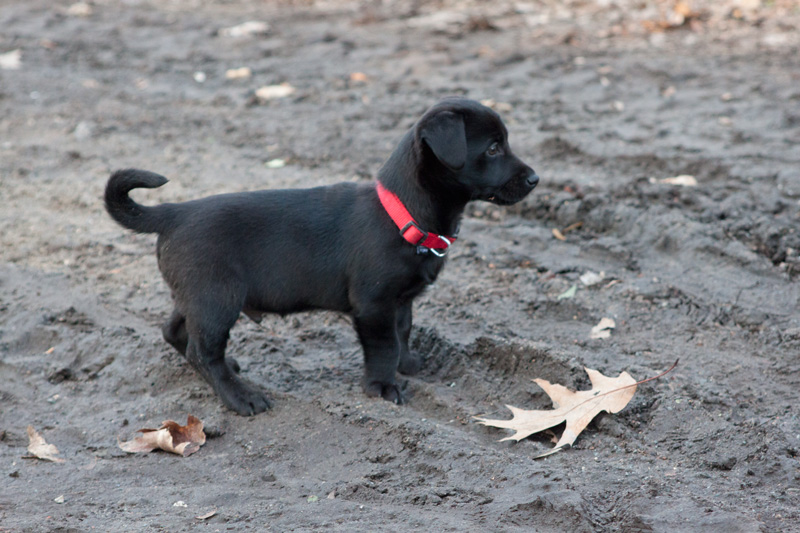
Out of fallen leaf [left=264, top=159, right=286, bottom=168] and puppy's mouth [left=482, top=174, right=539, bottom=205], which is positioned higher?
puppy's mouth [left=482, top=174, right=539, bottom=205]

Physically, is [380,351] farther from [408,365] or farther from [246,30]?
[246,30]

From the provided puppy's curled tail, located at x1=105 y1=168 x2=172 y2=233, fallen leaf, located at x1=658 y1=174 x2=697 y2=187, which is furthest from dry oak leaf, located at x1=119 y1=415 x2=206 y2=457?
fallen leaf, located at x1=658 y1=174 x2=697 y2=187

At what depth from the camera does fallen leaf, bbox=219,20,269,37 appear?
10.3 m

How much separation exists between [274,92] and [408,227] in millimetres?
5082

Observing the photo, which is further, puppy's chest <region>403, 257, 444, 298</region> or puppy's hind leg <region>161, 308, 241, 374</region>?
puppy's hind leg <region>161, 308, 241, 374</region>

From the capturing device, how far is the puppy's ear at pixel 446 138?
12.2ft

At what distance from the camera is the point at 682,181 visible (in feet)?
20.0

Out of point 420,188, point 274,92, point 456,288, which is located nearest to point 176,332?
point 420,188

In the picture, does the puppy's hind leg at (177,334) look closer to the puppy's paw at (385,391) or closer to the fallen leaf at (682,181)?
the puppy's paw at (385,391)

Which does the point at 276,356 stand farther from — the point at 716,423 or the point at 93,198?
the point at 93,198

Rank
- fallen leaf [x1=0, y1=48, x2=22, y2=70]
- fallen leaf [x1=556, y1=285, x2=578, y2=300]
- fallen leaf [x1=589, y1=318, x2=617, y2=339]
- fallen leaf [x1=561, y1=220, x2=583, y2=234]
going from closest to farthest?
fallen leaf [x1=589, y1=318, x2=617, y2=339], fallen leaf [x1=556, y1=285, x2=578, y2=300], fallen leaf [x1=561, y1=220, x2=583, y2=234], fallen leaf [x1=0, y1=48, x2=22, y2=70]

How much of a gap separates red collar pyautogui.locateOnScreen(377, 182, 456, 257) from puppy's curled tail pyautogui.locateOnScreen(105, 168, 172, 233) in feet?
3.47

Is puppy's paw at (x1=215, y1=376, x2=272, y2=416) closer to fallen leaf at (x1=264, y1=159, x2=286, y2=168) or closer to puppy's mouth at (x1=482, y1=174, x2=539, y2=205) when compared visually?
puppy's mouth at (x1=482, y1=174, x2=539, y2=205)

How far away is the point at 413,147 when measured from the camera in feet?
12.9
